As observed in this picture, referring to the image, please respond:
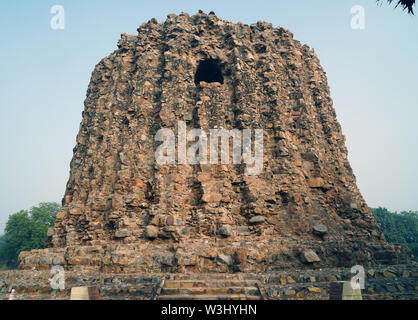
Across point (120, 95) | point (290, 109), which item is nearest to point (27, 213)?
point (120, 95)

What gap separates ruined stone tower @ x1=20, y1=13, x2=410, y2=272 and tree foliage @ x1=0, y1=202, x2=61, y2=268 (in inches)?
874

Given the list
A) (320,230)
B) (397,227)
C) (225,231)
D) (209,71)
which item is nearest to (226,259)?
(225,231)

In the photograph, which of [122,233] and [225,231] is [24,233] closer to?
[122,233]

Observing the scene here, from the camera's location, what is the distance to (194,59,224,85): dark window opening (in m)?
12.6

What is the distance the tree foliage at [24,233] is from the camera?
92.3ft

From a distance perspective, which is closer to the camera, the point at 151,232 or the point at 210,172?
the point at 151,232

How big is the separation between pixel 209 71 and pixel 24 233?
92.7 feet

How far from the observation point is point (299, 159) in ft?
35.1

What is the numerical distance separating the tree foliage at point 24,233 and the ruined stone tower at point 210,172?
22.2 metres

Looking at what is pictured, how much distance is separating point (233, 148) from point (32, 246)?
90.8 ft

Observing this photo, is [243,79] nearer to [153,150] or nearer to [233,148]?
[233,148]

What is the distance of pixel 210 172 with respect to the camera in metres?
9.89

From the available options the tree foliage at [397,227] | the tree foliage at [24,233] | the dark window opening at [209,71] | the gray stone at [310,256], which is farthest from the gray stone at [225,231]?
the tree foliage at [397,227]

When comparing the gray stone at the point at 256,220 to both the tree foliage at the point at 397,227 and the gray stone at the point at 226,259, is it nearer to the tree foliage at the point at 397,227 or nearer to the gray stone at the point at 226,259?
the gray stone at the point at 226,259
